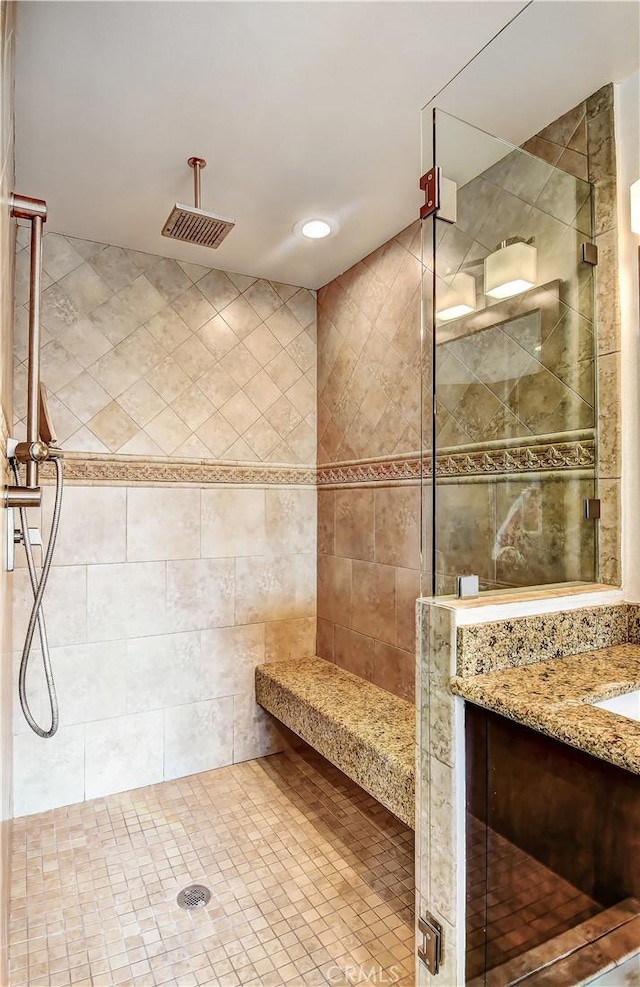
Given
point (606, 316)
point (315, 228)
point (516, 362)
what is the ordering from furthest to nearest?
point (315, 228), point (516, 362), point (606, 316)

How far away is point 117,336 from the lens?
2.52 metres

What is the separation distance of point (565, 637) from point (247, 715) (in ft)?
6.09

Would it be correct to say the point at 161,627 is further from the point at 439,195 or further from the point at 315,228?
the point at 439,195

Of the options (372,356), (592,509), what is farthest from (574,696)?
(372,356)

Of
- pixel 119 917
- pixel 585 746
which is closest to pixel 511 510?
pixel 585 746

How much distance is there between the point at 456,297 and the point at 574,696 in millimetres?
1169

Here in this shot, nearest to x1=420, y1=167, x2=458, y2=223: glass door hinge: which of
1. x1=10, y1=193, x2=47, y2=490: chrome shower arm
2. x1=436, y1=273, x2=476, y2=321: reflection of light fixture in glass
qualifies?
x1=436, y1=273, x2=476, y2=321: reflection of light fixture in glass

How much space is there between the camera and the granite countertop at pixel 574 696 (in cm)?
96

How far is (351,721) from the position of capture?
211cm

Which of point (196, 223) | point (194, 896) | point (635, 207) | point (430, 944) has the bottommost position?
point (194, 896)

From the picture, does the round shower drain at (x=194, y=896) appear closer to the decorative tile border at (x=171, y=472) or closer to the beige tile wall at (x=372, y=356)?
the decorative tile border at (x=171, y=472)

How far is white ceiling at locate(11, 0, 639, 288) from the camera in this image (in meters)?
1.39

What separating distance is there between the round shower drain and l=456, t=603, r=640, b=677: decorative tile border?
1.28 meters

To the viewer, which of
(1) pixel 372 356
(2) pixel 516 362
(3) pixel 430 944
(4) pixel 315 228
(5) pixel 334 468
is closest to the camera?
(3) pixel 430 944
